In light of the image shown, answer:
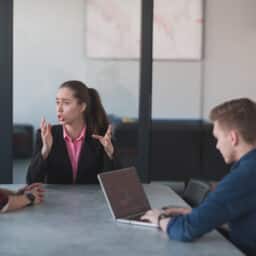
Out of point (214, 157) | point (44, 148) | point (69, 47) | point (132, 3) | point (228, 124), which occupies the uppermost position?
point (132, 3)

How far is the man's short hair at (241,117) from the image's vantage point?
7.00ft

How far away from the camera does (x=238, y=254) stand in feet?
6.33

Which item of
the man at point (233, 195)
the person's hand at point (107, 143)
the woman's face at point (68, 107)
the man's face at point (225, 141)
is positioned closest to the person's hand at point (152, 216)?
the man at point (233, 195)

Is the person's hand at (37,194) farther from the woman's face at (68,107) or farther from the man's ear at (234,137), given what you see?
the man's ear at (234,137)

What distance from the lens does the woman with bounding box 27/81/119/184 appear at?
10.5ft

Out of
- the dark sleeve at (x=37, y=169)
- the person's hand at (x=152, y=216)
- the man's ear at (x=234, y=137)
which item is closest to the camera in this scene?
the man's ear at (x=234, y=137)

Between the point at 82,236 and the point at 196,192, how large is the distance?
110 centimetres

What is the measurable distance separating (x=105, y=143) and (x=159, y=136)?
8.67ft

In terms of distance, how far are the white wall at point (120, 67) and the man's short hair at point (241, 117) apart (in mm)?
2823

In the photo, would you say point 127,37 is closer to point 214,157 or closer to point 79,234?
point 214,157

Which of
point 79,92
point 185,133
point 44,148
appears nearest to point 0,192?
point 44,148

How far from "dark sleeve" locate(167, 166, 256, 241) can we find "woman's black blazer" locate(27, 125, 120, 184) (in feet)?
4.18

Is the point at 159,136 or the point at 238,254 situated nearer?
the point at 238,254

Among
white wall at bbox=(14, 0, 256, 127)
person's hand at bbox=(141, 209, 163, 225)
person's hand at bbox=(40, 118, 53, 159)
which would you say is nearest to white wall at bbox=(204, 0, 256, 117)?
white wall at bbox=(14, 0, 256, 127)
